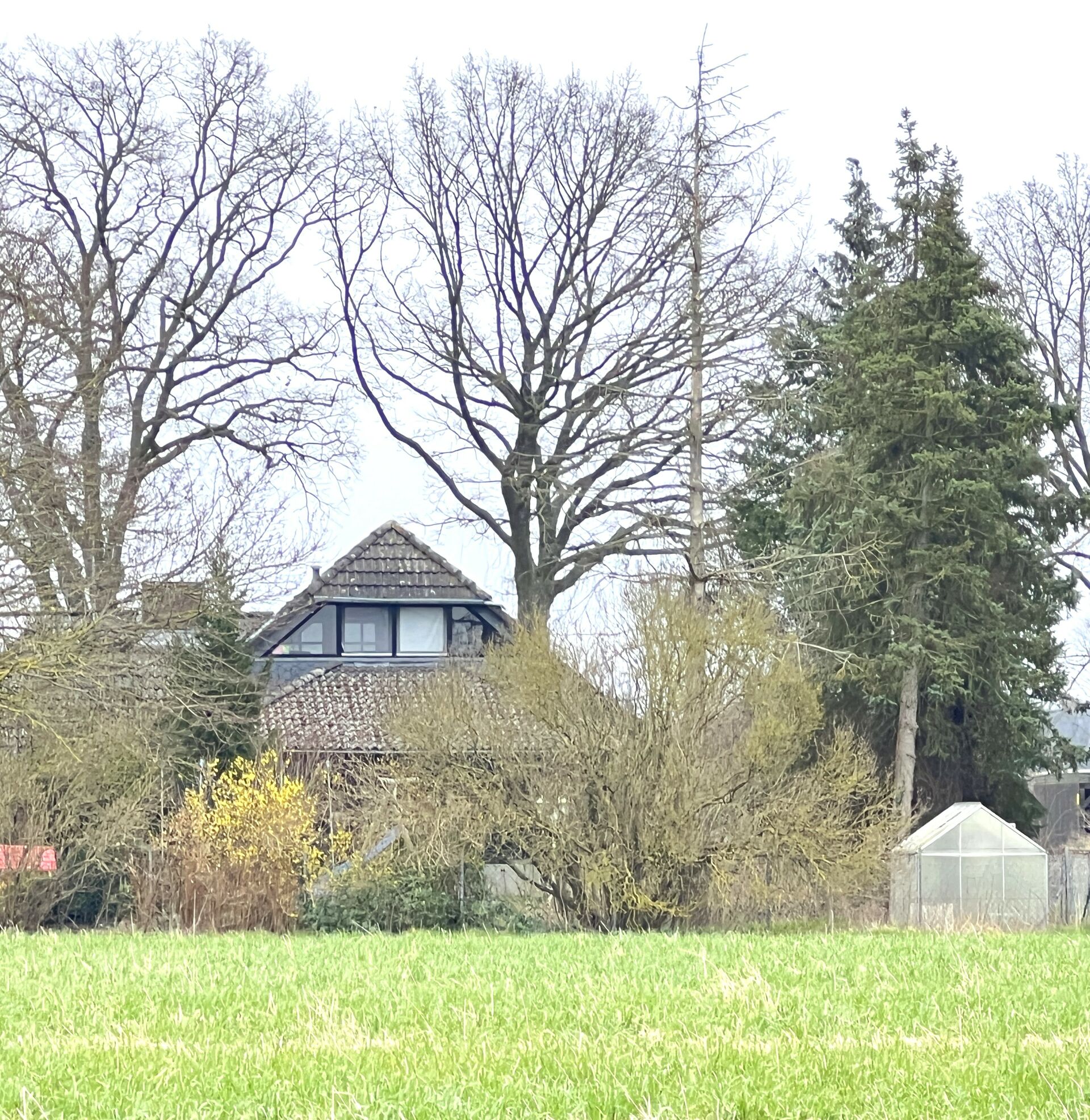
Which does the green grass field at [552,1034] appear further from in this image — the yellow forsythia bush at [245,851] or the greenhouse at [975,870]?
the greenhouse at [975,870]

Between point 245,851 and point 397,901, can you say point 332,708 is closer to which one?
point 397,901

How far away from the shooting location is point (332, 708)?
35.2 meters

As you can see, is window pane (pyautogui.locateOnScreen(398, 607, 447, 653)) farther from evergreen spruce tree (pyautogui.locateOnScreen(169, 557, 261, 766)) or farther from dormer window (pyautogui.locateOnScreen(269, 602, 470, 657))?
evergreen spruce tree (pyautogui.locateOnScreen(169, 557, 261, 766))

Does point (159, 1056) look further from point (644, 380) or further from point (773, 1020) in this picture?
point (644, 380)

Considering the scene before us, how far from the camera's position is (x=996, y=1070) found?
236 inches

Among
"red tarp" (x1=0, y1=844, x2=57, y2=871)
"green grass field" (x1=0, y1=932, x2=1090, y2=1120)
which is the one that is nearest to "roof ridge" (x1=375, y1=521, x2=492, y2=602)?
"red tarp" (x1=0, y1=844, x2=57, y2=871)

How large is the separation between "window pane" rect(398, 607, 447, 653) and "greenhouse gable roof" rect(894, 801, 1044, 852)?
16.6 m

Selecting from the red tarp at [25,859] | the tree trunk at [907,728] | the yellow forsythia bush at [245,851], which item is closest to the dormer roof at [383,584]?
the tree trunk at [907,728]

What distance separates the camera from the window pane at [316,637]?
131 ft

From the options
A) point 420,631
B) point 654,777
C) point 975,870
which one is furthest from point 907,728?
point 420,631

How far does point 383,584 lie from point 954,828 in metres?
18.7

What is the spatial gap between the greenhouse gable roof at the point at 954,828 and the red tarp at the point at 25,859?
42.3ft

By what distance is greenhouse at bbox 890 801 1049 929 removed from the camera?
81.3 ft

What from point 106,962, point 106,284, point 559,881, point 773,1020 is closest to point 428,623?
point 106,284
